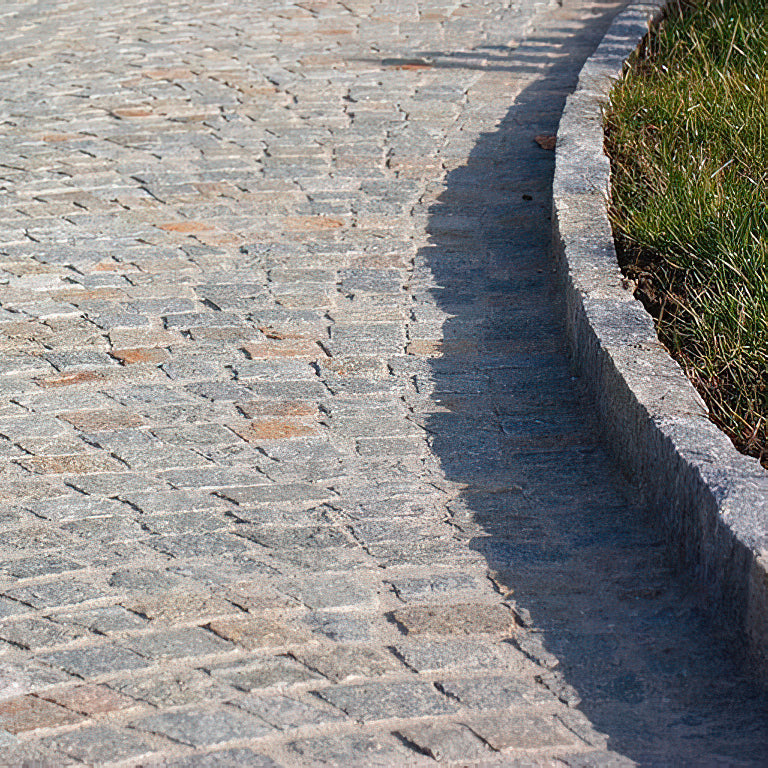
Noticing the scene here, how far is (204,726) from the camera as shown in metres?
2.36

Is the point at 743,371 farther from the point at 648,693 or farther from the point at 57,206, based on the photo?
the point at 57,206

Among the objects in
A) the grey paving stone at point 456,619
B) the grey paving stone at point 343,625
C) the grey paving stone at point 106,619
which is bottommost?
the grey paving stone at point 456,619

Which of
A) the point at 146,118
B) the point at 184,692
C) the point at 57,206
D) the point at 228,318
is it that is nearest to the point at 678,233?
the point at 228,318

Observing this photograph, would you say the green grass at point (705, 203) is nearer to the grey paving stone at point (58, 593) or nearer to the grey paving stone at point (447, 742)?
the grey paving stone at point (447, 742)

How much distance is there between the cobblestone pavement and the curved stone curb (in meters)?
0.12

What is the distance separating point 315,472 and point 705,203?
1.92 m

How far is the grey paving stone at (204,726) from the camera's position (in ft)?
7.65

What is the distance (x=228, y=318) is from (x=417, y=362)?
0.84m

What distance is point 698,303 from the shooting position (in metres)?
3.69

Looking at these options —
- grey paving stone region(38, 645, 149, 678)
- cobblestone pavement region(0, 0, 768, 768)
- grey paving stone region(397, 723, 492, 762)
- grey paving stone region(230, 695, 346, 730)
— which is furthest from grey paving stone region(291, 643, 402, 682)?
grey paving stone region(38, 645, 149, 678)

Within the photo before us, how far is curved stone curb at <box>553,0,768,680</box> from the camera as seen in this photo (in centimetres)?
248

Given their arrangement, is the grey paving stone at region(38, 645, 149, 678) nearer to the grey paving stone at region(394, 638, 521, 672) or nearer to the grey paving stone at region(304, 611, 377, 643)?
the grey paving stone at region(304, 611, 377, 643)

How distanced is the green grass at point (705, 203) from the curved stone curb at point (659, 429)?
0.59ft

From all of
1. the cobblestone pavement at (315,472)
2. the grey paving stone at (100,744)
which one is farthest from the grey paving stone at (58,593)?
the grey paving stone at (100,744)
